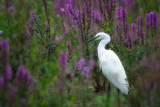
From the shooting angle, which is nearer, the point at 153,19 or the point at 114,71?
the point at 114,71

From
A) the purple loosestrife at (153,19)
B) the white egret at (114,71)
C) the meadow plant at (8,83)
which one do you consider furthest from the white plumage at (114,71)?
the meadow plant at (8,83)

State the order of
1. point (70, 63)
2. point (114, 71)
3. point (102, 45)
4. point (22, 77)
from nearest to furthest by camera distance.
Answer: point (22, 77) < point (114, 71) < point (70, 63) < point (102, 45)

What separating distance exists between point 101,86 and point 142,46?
80 centimetres

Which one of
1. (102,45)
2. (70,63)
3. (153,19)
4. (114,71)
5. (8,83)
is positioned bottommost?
(8,83)

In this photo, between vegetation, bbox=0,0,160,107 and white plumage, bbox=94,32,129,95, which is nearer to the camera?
vegetation, bbox=0,0,160,107

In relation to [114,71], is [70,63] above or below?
above

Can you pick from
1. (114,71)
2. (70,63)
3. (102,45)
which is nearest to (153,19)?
(102,45)

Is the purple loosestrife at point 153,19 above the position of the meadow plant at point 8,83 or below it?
above

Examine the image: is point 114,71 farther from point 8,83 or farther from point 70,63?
point 8,83

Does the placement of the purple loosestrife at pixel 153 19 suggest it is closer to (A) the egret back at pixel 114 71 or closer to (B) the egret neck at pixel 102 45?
(B) the egret neck at pixel 102 45

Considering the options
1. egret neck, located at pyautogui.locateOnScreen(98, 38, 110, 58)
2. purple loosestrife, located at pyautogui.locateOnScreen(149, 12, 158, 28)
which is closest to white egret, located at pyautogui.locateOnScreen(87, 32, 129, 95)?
egret neck, located at pyautogui.locateOnScreen(98, 38, 110, 58)


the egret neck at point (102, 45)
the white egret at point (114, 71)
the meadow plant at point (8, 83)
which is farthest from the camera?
the egret neck at point (102, 45)

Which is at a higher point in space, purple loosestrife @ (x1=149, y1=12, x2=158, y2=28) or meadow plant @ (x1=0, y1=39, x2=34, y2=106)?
purple loosestrife @ (x1=149, y1=12, x2=158, y2=28)

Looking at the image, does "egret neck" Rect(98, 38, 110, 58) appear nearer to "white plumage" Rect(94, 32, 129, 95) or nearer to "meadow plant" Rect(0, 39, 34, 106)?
"white plumage" Rect(94, 32, 129, 95)
